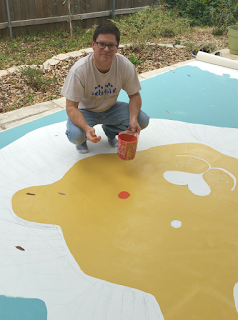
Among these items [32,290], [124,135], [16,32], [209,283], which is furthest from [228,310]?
[16,32]

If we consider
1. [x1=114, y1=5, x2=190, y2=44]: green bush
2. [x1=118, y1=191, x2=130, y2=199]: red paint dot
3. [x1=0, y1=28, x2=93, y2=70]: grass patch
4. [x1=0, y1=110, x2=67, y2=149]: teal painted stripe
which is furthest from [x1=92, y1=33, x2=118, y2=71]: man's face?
[x1=114, y1=5, x2=190, y2=44]: green bush

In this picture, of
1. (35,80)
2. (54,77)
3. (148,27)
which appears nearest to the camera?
(35,80)

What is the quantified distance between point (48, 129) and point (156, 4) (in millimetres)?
6715

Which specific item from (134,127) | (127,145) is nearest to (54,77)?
(134,127)

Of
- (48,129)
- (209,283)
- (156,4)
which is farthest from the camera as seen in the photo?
(156,4)

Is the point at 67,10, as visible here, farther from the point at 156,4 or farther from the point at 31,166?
the point at 31,166

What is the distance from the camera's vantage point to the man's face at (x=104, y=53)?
190 centimetres

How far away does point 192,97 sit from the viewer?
3.51m

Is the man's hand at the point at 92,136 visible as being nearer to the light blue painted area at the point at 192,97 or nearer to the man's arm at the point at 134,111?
the man's arm at the point at 134,111

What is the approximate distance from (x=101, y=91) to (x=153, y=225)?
105cm

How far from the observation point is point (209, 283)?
1452 mm

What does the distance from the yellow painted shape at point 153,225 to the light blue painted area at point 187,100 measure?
779 millimetres

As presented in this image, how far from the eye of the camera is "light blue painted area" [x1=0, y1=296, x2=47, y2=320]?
1.29m

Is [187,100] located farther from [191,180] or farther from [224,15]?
[224,15]
